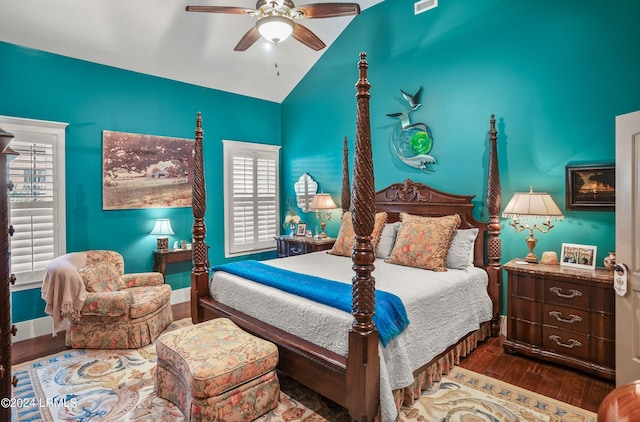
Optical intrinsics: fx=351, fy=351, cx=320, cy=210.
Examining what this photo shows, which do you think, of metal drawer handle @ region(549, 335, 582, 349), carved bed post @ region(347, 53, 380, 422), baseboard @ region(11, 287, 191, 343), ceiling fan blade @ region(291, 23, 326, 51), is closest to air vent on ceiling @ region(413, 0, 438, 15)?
ceiling fan blade @ region(291, 23, 326, 51)

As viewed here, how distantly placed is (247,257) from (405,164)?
9.77 ft

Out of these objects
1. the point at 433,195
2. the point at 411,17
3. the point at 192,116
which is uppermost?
the point at 411,17

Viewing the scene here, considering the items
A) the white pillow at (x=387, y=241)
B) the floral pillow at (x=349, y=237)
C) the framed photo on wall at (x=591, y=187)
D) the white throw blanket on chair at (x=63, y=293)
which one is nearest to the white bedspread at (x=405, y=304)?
the white pillow at (x=387, y=241)

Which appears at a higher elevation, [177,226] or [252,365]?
[177,226]

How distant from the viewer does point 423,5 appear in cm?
425

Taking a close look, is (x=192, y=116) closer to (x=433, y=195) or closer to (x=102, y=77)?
→ (x=102, y=77)

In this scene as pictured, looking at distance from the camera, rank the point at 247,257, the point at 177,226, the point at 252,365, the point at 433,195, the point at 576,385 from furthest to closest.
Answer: the point at 247,257 → the point at 177,226 → the point at 433,195 → the point at 576,385 → the point at 252,365

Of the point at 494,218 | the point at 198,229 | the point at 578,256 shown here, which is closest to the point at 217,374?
the point at 198,229

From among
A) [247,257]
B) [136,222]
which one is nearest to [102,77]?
[136,222]

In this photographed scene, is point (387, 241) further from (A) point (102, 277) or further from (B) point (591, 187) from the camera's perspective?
(A) point (102, 277)

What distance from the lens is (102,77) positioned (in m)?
4.33

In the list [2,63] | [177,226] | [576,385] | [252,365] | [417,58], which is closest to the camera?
[252,365]

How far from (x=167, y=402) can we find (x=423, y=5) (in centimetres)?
486

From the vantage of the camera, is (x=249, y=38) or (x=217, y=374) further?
(x=249, y=38)
